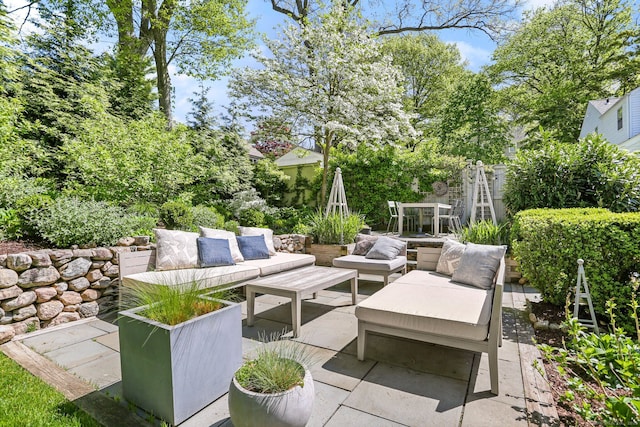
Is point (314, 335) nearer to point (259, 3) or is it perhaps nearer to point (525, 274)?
point (525, 274)

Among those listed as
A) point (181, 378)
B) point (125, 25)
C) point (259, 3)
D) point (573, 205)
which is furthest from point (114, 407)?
point (259, 3)

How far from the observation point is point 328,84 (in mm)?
8805

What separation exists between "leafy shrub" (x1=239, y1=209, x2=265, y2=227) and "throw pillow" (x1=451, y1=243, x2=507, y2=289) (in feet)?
18.5

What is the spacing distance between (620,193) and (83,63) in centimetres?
1216

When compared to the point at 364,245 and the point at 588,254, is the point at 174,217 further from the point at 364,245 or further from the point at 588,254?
the point at 588,254

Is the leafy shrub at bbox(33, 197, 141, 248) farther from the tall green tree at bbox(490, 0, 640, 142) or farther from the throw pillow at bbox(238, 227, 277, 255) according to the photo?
the tall green tree at bbox(490, 0, 640, 142)

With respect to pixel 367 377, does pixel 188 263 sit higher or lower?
higher

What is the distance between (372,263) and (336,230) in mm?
1678

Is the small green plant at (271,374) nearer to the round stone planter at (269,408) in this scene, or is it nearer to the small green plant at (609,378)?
the round stone planter at (269,408)

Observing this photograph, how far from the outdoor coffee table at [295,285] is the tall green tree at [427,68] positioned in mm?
15032

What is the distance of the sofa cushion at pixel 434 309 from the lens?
7.37 ft

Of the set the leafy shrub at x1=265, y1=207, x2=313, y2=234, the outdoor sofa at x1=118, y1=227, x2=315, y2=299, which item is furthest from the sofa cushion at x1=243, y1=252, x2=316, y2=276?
the leafy shrub at x1=265, y1=207, x2=313, y2=234

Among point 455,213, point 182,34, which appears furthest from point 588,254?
point 182,34

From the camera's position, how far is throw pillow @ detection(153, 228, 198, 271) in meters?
3.88
